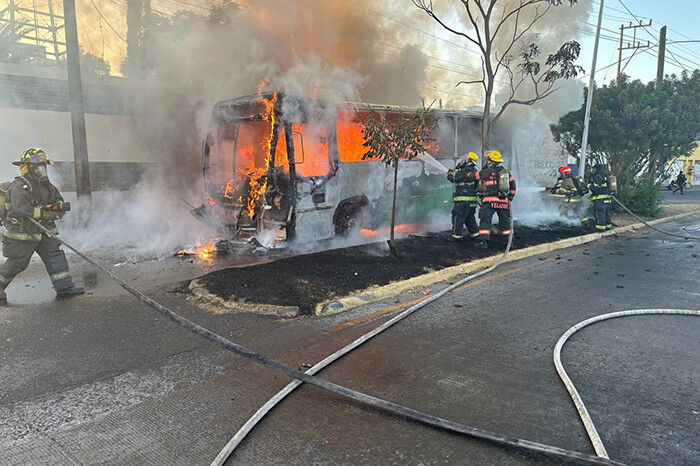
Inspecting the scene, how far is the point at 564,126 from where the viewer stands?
574 inches

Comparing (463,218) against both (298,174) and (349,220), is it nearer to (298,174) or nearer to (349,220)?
(349,220)

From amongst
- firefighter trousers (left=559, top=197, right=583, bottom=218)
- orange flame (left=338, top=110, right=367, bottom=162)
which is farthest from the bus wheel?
firefighter trousers (left=559, top=197, right=583, bottom=218)

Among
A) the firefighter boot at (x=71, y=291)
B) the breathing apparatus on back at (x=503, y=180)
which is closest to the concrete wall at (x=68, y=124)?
the firefighter boot at (x=71, y=291)

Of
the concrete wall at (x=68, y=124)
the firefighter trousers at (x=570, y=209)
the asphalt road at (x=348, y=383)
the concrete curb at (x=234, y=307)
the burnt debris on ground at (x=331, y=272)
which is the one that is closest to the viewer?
the asphalt road at (x=348, y=383)

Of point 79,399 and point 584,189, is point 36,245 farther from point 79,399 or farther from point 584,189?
point 584,189

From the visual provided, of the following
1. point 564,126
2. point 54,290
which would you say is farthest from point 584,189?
point 54,290

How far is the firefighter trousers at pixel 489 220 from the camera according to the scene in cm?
797

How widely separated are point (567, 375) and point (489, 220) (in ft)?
16.1

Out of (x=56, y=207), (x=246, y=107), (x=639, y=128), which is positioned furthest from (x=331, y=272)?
(x=639, y=128)

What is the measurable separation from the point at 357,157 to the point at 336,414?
589 cm

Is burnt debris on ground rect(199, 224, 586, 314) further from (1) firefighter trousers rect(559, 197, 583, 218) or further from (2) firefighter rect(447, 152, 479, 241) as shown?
(1) firefighter trousers rect(559, 197, 583, 218)

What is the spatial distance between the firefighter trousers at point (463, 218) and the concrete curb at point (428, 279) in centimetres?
104

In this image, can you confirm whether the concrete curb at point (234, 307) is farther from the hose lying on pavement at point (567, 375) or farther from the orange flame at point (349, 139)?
the orange flame at point (349, 139)

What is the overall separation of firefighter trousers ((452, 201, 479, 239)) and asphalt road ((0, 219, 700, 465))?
319 cm
